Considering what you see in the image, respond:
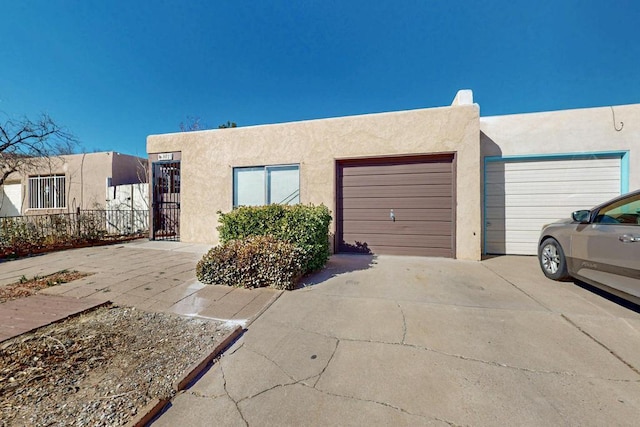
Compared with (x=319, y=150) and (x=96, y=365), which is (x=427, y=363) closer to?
(x=96, y=365)

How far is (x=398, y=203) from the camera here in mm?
6109

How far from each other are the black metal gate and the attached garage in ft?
31.4

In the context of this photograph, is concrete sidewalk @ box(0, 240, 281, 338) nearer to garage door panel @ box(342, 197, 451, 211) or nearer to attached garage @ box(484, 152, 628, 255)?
garage door panel @ box(342, 197, 451, 211)

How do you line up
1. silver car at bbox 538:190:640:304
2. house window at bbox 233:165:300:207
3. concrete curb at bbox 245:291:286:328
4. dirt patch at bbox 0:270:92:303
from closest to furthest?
concrete curb at bbox 245:291:286:328
silver car at bbox 538:190:640:304
dirt patch at bbox 0:270:92:303
house window at bbox 233:165:300:207

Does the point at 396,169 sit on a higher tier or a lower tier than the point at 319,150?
lower

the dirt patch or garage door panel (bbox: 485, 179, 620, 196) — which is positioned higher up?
garage door panel (bbox: 485, 179, 620, 196)

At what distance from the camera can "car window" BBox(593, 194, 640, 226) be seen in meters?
3.19

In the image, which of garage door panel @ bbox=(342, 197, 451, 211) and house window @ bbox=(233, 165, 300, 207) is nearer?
garage door panel @ bbox=(342, 197, 451, 211)

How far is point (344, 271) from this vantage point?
4.81 m

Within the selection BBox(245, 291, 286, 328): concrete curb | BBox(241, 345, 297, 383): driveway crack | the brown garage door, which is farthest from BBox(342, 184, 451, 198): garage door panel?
BBox(241, 345, 297, 383): driveway crack

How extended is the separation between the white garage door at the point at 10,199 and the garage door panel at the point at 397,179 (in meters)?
17.2

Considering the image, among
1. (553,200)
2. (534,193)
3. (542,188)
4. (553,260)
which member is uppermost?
(542,188)

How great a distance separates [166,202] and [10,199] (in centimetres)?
1166

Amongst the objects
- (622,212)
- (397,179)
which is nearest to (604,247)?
(622,212)
